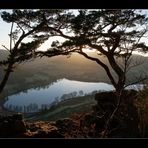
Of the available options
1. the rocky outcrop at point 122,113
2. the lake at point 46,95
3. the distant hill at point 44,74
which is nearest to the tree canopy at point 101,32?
the rocky outcrop at point 122,113

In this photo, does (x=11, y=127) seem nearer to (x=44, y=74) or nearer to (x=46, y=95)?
(x=46, y=95)

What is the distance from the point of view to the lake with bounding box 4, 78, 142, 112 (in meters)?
46.0

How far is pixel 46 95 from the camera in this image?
5334 cm

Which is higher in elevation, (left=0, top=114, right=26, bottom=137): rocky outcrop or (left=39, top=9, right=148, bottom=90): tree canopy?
(left=39, top=9, right=148, bottom=90): tree canopy

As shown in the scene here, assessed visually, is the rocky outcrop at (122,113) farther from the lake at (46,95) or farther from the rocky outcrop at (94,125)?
the lake at (46,95)

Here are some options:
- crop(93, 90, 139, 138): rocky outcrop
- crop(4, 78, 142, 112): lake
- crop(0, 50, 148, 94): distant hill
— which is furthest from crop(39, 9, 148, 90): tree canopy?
crop(0, 50, 148, 94): distant hill

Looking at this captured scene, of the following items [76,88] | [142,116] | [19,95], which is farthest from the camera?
[19,95]

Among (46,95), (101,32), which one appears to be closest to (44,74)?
(46,95)

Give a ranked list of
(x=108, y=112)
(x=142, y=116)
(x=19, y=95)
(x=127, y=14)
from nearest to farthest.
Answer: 1. (x=142, y=116)
2. (x=108, y=112)
3. (x=127, y=14)
4. (x=19, y=95)

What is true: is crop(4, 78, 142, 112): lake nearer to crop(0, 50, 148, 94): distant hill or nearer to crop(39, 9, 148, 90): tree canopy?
crop(0, 50, 148, 94): distant hill

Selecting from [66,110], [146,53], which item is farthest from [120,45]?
[66,110]
